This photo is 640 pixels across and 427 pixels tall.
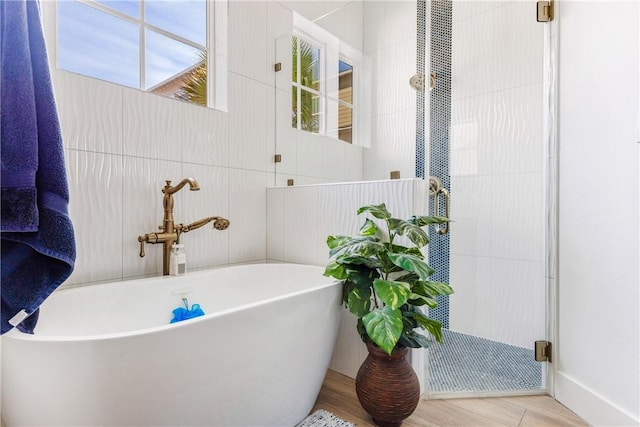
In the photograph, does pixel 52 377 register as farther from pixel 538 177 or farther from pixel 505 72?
pixel 505 72

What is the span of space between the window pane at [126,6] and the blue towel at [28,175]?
44.8 inches

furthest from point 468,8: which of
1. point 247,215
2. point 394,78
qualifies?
point 247,215

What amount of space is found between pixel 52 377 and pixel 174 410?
1.01 ft

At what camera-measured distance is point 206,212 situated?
1947 millimetres

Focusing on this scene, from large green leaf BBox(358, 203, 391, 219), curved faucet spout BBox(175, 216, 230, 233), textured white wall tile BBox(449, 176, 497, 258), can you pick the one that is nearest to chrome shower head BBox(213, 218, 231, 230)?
curved faucet spout BBox(175, 216, 230, 233)

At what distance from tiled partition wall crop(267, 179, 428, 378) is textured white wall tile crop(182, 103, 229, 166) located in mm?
437

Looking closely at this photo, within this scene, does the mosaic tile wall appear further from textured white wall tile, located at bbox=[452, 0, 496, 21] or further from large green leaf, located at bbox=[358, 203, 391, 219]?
large green leaf, located at bbox=[358, 203, 391, 219]

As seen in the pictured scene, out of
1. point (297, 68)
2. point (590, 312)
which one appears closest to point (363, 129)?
point (297, 68)

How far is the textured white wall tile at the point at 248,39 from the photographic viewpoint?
2084 millimetres

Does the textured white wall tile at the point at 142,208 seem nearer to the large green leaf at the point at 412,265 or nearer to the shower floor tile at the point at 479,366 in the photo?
the large green leaf at the point at 412,265

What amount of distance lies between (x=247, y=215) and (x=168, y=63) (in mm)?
985

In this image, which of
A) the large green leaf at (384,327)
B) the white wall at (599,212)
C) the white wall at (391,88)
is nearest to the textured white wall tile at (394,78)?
the white wall at (391,88)

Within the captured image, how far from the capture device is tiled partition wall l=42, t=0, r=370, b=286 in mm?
1483

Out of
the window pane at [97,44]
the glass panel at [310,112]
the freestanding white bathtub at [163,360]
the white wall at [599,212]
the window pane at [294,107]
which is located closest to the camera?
the freestanding white bathtub at [163,360]
